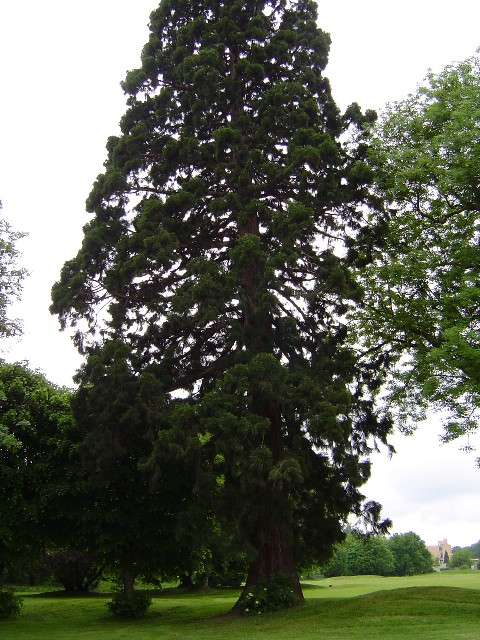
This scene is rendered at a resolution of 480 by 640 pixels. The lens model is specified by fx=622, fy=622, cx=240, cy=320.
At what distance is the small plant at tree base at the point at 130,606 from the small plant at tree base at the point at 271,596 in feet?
18.0

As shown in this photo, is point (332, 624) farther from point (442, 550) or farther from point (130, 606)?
point (442, 550)

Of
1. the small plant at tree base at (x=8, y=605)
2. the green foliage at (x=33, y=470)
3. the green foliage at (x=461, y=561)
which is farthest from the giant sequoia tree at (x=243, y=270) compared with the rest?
the green foliage at (x=461, y=561)

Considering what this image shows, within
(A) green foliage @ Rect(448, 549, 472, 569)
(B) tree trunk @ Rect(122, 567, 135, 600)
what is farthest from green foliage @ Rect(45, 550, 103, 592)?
(A) green foliage @ Rect(448, 549, 472, 569)

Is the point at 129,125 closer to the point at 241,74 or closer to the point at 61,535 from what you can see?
the point at 241,74

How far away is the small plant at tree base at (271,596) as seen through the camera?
49.5 ft

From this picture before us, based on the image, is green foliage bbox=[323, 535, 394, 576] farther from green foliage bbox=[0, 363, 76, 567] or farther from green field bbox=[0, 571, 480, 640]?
green field bbox=[0, 571, 480, 640]

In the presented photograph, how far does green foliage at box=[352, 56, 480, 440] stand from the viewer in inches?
595

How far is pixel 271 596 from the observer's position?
49.9ft

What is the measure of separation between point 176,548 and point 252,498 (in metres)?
6.37

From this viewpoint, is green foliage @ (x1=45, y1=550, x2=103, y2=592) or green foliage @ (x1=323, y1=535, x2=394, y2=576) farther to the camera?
green foliage @ (x1=323, y1=535, x2=394, y2=576)

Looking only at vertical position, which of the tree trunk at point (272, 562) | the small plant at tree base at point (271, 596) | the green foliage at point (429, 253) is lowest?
the small plant at tree base at point (271, 596)

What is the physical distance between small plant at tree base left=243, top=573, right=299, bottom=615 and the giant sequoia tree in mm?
261

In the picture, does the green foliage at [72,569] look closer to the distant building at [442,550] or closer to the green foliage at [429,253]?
the green foliage at [429,253]

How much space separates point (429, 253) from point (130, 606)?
548 inches
